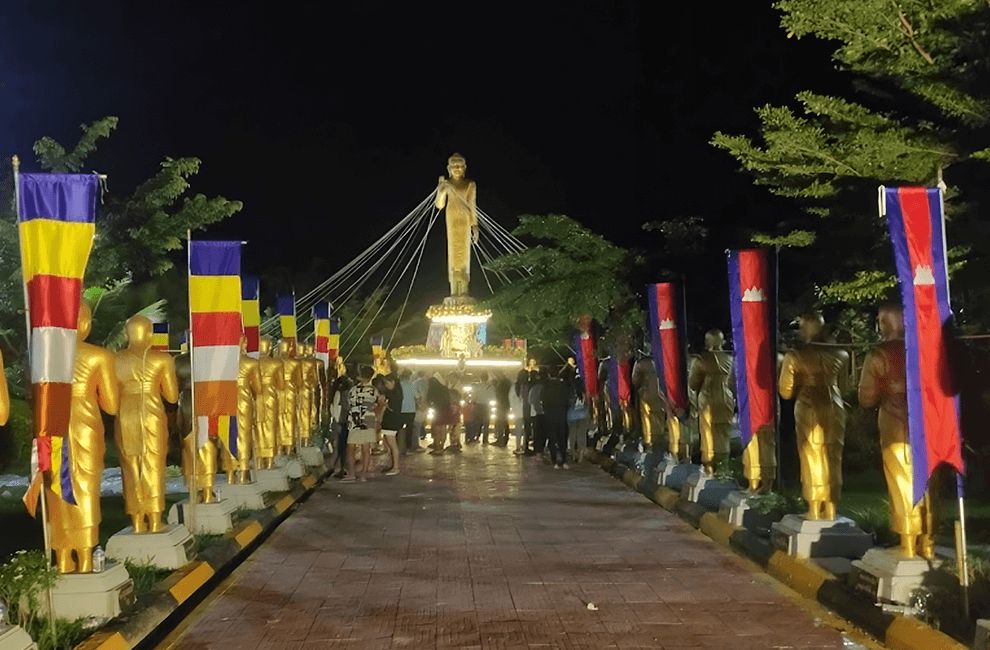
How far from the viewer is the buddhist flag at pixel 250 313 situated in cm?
1339

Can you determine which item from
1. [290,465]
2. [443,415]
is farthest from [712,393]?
[443,415]

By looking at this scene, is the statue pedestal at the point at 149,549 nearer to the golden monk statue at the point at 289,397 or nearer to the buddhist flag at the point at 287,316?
the golden monk statue at the point at 289,397

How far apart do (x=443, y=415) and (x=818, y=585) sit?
14911 millimetres

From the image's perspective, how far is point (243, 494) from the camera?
40.7ft

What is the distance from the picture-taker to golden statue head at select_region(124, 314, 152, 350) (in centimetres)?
848

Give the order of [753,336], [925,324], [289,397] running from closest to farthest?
[925,324], [753,336], [289,397]

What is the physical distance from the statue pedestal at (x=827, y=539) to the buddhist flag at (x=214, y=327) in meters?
5.02

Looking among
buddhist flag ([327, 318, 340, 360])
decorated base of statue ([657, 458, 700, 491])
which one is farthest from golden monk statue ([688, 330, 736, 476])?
buddhist flag ([327, 318, 340, 360])

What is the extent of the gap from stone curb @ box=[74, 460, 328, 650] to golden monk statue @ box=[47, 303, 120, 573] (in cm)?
50

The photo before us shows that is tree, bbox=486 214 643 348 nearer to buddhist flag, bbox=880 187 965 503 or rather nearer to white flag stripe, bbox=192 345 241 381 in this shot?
white flag stripe, bbox=192 345 241 381

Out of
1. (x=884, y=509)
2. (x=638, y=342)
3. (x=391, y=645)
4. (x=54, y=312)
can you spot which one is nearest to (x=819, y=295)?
(x=884, y=509)

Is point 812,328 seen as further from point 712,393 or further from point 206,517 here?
point 206,517

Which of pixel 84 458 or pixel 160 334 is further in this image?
pixel 160 334

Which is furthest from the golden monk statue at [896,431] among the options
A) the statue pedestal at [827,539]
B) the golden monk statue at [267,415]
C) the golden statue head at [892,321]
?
the golden monk statue at [267,415]
